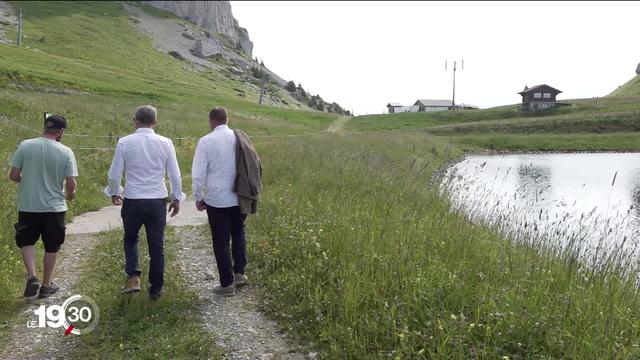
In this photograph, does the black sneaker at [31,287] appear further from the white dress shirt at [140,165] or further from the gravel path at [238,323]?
the gravel path at [238,323]

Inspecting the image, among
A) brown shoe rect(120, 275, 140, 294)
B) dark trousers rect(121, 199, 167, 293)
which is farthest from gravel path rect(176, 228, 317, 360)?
brown shoe rect(120, 275, 140, 294)

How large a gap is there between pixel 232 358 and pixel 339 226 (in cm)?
329

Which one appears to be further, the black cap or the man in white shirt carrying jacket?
the man in white shirt carrying jacket

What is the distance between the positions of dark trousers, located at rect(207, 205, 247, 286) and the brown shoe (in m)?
1.10

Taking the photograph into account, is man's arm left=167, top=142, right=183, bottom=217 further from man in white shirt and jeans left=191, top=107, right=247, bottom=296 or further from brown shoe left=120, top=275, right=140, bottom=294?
brown shoe left=120, top=275, right=140, bottom=294

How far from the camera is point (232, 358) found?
5.21m

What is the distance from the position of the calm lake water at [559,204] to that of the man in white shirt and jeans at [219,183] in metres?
4.75

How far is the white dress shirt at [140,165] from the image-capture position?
641cm

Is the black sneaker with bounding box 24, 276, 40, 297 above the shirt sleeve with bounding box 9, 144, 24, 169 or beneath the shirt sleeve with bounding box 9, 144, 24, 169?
beneath

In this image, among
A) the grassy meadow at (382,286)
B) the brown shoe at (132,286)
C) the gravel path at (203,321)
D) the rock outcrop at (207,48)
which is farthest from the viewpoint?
the rock outcrop at (207,48)

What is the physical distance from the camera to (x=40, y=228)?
6.64 metres

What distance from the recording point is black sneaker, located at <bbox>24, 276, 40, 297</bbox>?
21.6 feet

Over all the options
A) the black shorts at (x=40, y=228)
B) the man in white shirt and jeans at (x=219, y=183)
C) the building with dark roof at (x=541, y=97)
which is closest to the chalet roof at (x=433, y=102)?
the building with dark roof at (x=541, y=97)

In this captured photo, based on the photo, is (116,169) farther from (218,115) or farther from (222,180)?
(218,115)
